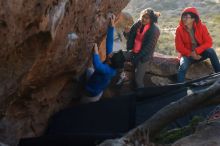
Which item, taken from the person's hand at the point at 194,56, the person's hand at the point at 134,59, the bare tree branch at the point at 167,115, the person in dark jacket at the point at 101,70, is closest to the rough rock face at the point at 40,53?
the person in dark jacket at the point at 101,70

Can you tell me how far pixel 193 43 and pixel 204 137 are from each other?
3738 millimetres

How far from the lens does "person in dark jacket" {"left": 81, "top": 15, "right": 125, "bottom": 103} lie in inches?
337

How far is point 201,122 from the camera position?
24.7ft

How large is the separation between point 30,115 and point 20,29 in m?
2.77

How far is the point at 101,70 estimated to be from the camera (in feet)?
28.0

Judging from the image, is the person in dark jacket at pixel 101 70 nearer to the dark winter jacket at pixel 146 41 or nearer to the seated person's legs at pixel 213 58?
the dark winter jacket at pixel 146 41

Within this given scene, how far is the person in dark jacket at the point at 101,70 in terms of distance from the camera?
8562mm

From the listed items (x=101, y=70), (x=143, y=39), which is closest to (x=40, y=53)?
(x=101, y=70)

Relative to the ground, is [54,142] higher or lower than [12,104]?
lower

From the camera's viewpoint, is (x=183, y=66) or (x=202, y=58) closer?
(x=183, y=66)

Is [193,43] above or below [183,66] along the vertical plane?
above

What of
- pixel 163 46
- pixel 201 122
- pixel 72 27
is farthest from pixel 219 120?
pixel 163 46

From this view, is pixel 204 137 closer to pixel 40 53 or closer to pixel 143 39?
pixel 40 53

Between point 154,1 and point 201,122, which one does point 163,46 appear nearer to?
point 201,122
